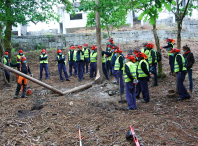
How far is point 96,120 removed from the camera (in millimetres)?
5582

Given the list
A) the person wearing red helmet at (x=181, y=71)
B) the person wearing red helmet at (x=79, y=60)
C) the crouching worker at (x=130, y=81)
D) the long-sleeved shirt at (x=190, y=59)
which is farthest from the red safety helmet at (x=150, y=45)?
the person wearing red helmet at (x=79, y=60)

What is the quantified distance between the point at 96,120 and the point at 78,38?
14854mm

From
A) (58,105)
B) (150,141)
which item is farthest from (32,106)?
(150,141)

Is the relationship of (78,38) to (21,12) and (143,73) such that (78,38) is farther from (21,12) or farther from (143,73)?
(143,73)

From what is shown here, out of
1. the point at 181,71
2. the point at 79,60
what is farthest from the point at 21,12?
the point at 181,71

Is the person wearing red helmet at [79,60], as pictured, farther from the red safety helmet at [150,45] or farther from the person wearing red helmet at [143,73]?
the person wearing red helmet at [143,73]

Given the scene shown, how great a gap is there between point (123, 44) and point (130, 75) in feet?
41.2

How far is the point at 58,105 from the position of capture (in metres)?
7.15

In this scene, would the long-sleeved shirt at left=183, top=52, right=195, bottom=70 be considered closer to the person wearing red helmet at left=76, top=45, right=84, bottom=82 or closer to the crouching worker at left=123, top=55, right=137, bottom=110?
the crouching worker at left=123, top=55, right=137, bottom=110

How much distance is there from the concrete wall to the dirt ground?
37.8 ft

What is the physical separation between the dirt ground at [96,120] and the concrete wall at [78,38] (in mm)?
11524

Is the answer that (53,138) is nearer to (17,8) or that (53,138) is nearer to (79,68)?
(79,68)

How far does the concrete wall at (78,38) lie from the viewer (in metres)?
19.3

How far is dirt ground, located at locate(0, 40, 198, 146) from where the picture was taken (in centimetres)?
446
